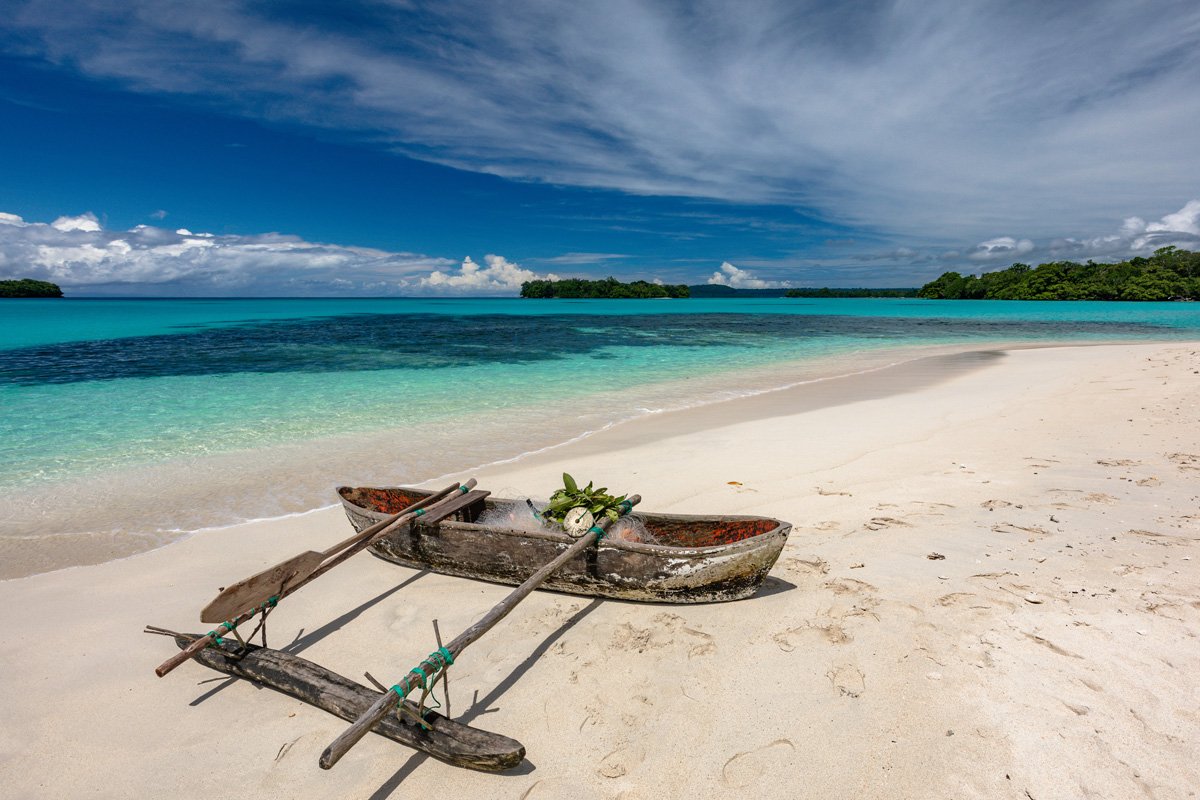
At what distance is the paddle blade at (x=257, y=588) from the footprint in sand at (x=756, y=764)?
3.23m

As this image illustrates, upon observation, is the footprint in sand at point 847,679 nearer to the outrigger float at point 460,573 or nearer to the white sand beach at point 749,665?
the white sand beach at point 749,665

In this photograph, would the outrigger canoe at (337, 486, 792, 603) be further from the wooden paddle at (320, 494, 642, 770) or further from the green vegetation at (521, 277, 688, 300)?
the green vegetation at (521, 277, 688, 300)

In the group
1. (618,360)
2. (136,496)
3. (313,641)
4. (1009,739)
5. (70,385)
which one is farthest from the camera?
(618,360)

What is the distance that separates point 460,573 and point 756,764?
3.14 m

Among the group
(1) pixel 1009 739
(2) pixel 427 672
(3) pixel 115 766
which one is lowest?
(3) pixel 115 766

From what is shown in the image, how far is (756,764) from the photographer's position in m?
3.05

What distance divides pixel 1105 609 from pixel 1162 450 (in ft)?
19.6

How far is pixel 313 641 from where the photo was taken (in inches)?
175

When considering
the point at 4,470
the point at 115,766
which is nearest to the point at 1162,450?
the point at 115,766

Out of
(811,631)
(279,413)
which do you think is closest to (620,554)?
(811,631)

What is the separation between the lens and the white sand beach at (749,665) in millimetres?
3023

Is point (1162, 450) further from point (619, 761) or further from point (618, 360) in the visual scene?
point (618, 360)

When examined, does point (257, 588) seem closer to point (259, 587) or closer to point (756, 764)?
point (259, 587)

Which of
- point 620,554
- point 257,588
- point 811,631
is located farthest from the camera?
point 620,554
